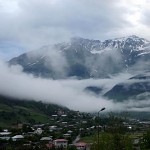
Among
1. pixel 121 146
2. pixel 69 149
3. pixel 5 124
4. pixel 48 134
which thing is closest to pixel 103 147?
pixel 121 146

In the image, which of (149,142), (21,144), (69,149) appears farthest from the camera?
(21,144)

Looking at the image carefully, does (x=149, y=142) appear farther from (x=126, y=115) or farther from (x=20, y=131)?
(x=20, y=131)

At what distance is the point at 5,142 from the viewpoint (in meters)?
124

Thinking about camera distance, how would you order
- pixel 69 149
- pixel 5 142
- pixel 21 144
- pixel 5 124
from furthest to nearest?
pixel 5 124 → pixel 5 142 → pixel 21 144 → pixel 69 149

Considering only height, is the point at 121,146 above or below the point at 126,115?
below

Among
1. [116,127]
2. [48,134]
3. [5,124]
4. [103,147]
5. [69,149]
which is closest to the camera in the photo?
[116,127]

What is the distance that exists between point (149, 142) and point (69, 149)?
29.2 meters

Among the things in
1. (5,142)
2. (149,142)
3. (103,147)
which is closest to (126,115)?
(103,147)

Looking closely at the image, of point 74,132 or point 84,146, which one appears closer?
point 84,146

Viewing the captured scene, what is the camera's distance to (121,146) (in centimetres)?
4900

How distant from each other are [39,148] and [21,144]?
1192 centimetres

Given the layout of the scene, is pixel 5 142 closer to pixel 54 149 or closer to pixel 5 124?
pixel 54 149

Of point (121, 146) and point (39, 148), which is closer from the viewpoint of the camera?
point (121, 146)

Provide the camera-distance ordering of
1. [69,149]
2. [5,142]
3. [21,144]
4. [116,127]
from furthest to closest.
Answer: [5,142] → [21,144] → [69,149] → [116,127]
